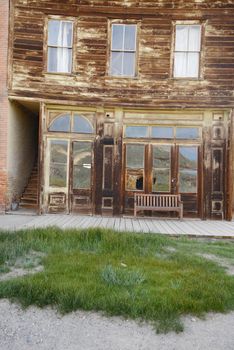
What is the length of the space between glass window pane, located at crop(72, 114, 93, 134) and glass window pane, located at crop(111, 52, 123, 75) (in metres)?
1.92


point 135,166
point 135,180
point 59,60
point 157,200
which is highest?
point 59,60

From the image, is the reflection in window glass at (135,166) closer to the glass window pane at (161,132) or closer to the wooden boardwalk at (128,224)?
the glass window pane at (161,132)

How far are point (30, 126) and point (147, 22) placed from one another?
6.25m

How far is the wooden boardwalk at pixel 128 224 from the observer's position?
330 inches

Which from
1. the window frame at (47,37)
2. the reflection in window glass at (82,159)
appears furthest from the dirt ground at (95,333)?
the window frame at (47,37)

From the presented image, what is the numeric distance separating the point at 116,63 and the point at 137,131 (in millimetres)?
2481

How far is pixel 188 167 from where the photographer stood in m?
11.1

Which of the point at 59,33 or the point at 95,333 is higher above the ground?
the point at 59,33

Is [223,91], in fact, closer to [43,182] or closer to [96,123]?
[96,123]

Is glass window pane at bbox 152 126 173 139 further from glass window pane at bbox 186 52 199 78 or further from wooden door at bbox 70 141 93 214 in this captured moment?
wooden door at bbox 70 141 93 214

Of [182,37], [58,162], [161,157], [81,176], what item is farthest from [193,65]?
[58,162]

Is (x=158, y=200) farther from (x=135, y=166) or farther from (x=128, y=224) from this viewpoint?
(x=128, y=224)

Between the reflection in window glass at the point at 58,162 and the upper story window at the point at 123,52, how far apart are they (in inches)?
123

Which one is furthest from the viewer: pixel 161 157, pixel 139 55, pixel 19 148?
pixel 19 148
